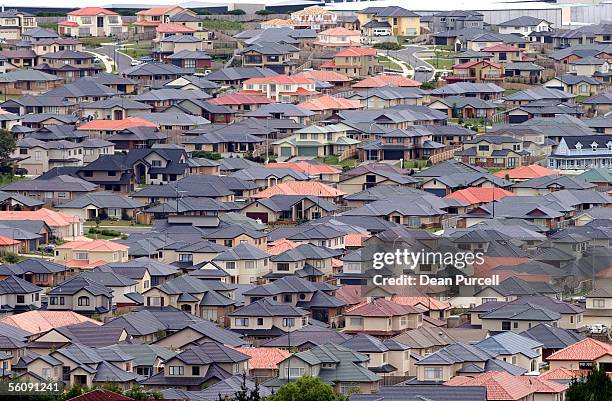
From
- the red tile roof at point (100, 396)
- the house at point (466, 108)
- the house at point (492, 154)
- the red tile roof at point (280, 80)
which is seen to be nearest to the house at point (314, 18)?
the red tile roof at point (280, 80)

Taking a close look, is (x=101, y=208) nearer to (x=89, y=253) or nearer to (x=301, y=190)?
(x=301, y=190)

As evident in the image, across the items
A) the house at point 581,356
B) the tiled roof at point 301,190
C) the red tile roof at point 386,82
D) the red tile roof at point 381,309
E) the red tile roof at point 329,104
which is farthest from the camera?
the red tile roof at point 386,82

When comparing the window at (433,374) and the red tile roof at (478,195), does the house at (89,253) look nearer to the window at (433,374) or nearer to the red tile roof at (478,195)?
the red tile roof at (478,195)

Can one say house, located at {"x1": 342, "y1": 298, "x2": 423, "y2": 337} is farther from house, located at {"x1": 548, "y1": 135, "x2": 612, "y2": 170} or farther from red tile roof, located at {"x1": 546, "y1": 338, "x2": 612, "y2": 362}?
house, located at {"x1": 548, "y1": 135, "x2": 612, "y2": 170}

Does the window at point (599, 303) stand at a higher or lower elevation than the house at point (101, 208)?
higher

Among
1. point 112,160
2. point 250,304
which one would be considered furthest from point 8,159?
point 250,304
